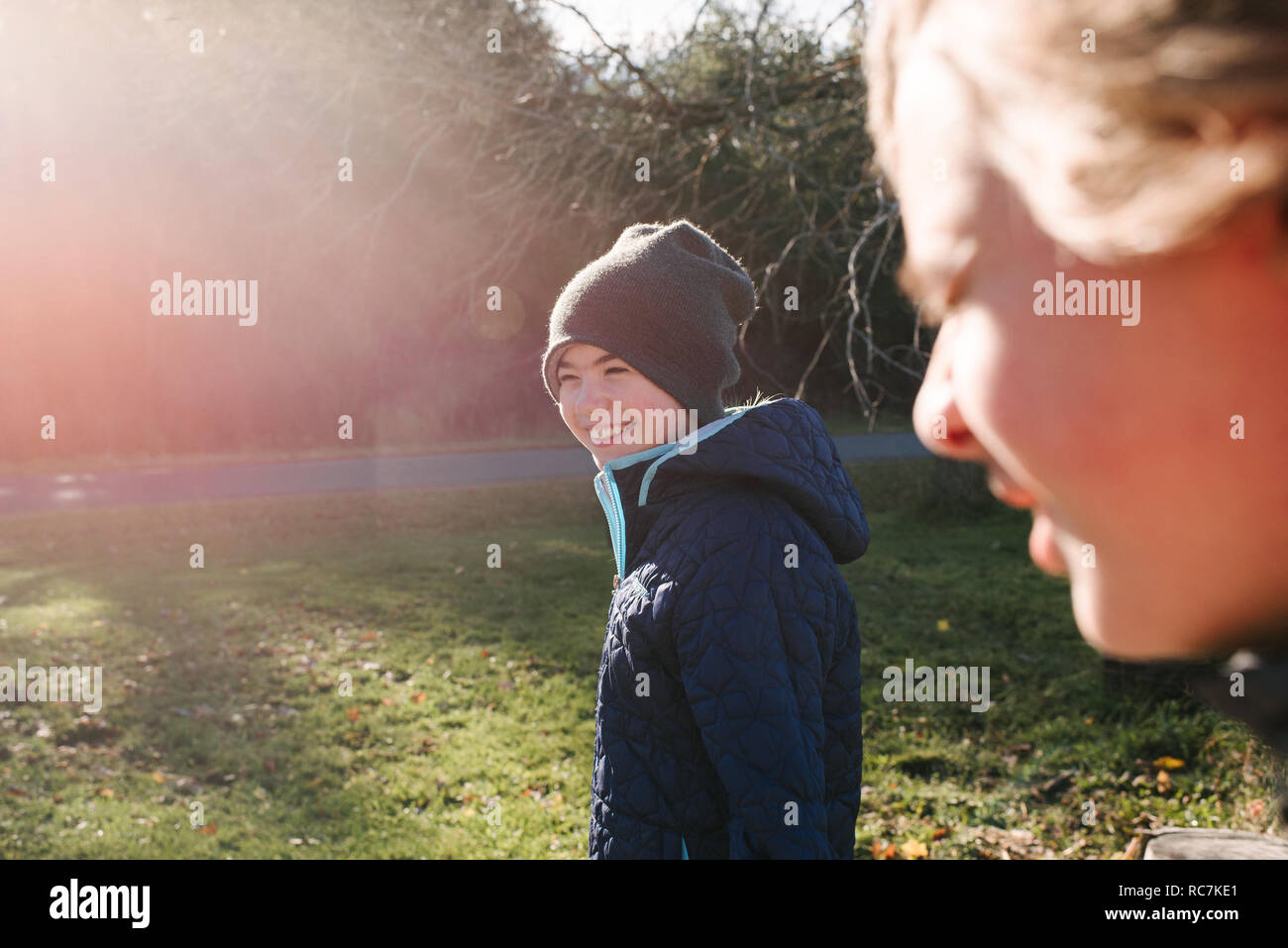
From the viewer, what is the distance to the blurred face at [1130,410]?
0.36 metres

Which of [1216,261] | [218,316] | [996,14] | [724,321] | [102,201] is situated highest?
[102,201]

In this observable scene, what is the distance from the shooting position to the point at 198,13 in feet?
22.1

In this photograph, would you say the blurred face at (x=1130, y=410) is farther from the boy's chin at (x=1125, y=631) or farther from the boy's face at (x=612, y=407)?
the boy's face at (x=612, y=407)

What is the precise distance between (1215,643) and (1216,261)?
0.53 feet

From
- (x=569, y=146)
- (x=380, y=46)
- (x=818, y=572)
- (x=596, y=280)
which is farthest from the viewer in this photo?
(x=569, y=146)

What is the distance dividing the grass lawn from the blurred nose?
3.97 metres

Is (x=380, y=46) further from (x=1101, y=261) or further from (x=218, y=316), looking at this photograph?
(x=218, y=316)

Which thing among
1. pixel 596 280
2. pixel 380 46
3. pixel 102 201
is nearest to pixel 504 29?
pixel 380 46

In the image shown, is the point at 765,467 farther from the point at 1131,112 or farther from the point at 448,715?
the point at 448,715

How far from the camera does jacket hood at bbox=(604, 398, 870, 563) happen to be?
2246 millimetres

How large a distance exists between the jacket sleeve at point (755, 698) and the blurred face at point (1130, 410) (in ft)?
5.06

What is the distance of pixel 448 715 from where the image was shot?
247 inches

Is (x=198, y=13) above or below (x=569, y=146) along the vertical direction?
above

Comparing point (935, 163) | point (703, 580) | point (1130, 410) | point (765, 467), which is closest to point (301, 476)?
point (765, 467)
